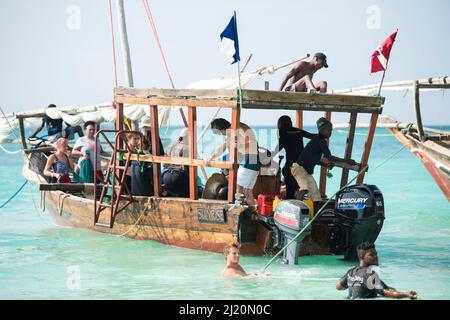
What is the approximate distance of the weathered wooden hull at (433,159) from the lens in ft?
42.0

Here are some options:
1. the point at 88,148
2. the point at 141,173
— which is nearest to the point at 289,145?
the point at 141,173

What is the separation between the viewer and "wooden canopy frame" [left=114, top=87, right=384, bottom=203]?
12.5 meters

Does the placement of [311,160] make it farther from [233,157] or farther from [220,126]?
[220,126]

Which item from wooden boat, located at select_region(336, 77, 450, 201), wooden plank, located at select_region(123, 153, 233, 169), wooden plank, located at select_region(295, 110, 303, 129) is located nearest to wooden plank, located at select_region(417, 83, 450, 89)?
wooden boat, located at select_region(336, 77, 450, 201)

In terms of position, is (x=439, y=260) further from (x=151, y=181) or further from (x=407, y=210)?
(x=407, y=210)

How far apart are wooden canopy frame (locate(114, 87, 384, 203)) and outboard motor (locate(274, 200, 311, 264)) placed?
2.84 ft

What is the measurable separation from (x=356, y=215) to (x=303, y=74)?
8.02 ft

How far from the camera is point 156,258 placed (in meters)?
13.5

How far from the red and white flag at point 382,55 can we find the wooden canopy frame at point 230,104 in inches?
17.7

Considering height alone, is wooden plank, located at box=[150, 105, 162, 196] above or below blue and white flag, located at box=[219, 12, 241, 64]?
below

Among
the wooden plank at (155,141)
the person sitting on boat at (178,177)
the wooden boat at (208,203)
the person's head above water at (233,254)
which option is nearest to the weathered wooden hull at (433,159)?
the wooden boat at (208,203)

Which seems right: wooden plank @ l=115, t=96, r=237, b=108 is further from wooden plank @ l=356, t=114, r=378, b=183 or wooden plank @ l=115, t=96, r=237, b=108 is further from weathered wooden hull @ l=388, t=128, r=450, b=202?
weathered wooden hull @ l=388, t=128, r=450, b=202

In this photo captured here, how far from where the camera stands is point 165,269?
42.1ft
